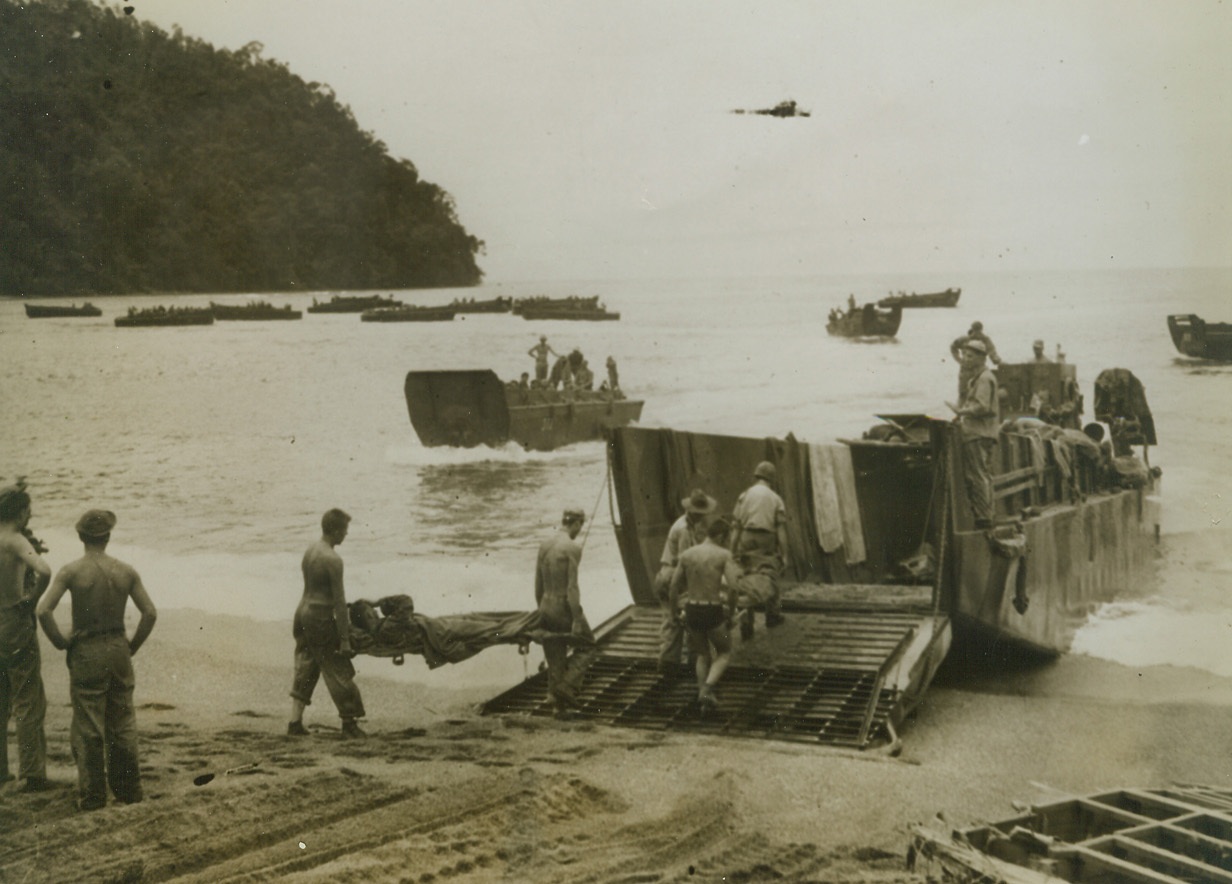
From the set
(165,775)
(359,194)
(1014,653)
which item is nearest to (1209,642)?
(1014,653)

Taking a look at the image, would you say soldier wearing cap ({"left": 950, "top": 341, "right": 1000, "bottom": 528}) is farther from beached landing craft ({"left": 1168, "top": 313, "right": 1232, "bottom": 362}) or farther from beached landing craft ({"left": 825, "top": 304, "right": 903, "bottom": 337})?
beached landing craft ({"left": 825, "top": 304, "right": 903, "bottom": 337})

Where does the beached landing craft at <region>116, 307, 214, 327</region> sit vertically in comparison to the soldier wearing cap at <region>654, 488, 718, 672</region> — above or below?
above

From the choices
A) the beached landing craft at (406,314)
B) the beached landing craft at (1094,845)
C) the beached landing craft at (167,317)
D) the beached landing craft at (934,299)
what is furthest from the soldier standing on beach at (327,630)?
the beached landing craft at (934,299)

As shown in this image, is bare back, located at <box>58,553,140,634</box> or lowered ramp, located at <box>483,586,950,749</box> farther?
lowered ramp, located at <box>483,586,950,749</box>

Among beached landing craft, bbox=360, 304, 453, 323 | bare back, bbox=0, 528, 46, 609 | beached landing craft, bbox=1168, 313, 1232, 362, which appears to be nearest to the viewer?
bare back, bbox=0, 528, 46, 609

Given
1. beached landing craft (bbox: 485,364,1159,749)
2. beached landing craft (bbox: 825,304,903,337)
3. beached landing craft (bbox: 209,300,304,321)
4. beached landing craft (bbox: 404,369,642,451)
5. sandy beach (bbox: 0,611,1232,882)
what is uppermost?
beached landing craft (bbox: 825,304,903,337)

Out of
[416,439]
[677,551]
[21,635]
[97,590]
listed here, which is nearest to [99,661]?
[97,590]

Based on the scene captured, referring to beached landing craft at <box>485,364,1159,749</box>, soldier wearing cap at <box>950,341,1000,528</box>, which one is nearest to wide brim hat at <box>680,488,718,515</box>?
beached landing craft at <box>485,364,1159,749</box>

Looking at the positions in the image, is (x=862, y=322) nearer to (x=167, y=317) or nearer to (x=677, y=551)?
(x=167, y=317)
